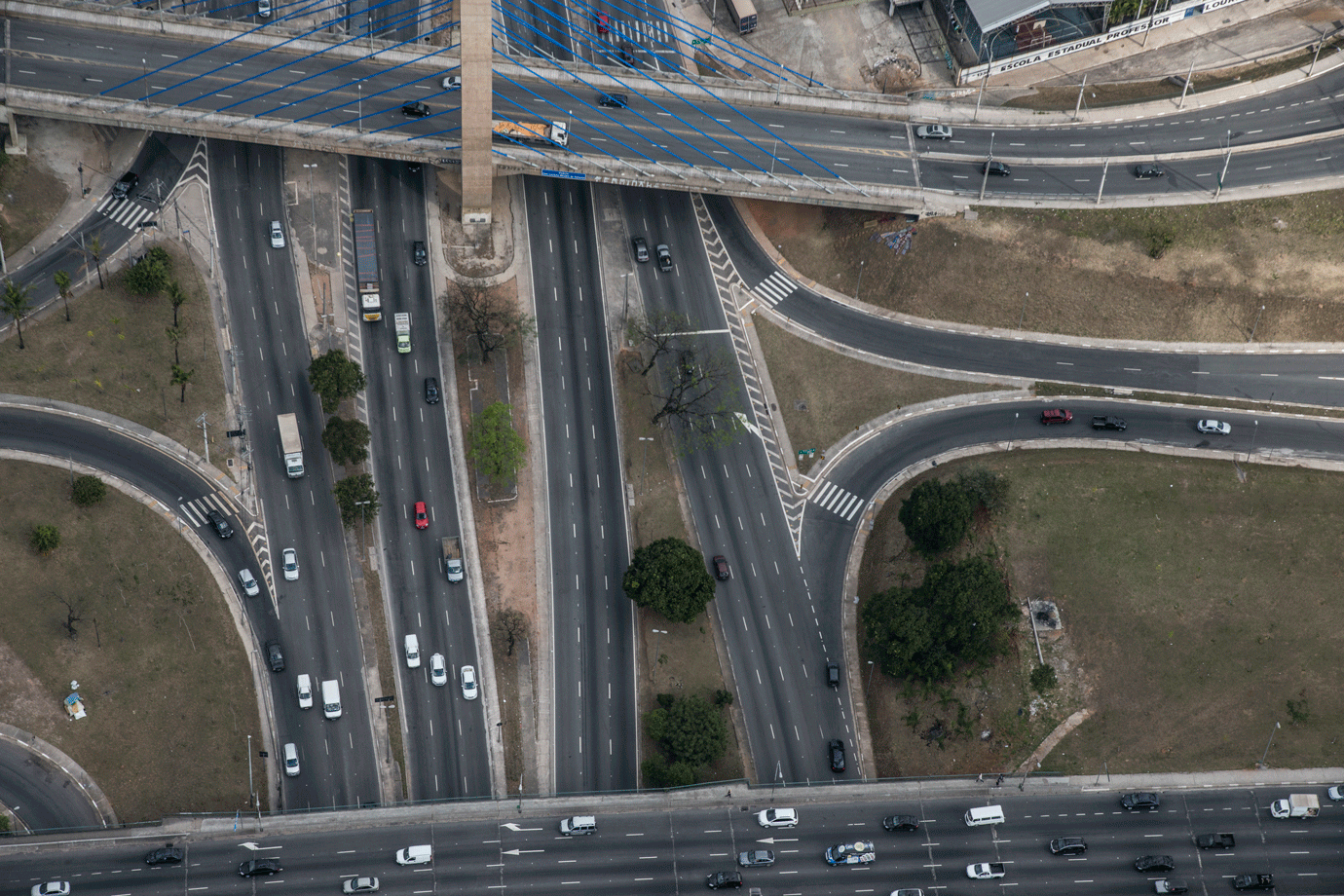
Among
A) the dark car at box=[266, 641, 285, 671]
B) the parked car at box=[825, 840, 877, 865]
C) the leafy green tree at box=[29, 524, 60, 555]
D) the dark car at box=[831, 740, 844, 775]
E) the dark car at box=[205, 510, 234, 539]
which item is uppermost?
the dark car at box=[205, 510, 234, 539]

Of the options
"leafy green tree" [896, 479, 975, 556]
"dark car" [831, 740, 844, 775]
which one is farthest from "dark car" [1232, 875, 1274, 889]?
"leafy green tree" [896, 479, 975, 556]

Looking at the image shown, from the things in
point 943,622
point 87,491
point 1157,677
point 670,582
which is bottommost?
point 1157,677

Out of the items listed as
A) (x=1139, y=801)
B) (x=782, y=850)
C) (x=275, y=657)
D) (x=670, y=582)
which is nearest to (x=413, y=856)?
(x=275, y=657)

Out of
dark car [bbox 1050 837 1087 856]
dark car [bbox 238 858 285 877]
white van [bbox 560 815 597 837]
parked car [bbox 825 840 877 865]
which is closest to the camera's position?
dark car [bbox 238 858 285 877]

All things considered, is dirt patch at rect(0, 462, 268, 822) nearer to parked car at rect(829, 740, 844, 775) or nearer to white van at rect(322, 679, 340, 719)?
white van at rect(322, 679, 340, 719)

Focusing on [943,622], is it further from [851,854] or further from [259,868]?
[259,868]

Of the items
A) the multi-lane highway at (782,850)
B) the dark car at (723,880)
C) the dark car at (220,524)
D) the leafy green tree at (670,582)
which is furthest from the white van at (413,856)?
the dark car at (220,524)
